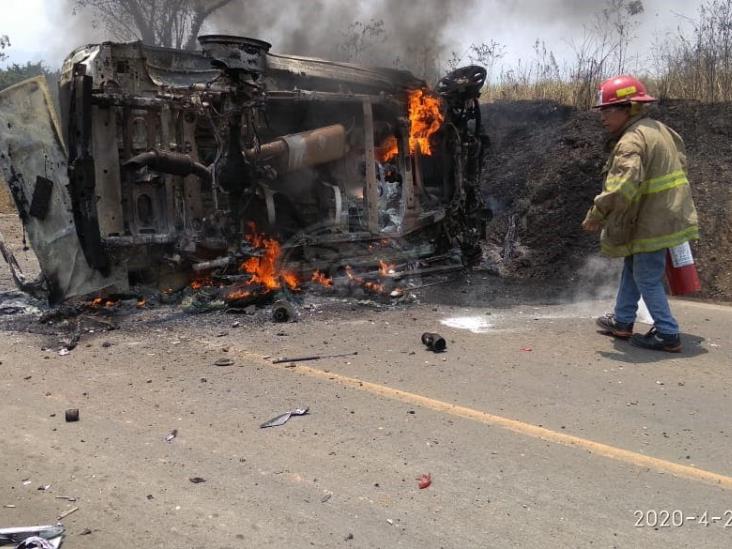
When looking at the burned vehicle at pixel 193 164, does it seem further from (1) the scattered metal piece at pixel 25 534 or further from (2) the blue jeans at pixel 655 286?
(1) the scattered metal piece at pixel 25 534

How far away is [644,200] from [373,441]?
113 inches

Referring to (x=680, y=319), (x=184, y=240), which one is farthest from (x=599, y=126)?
(x=184, y=240)

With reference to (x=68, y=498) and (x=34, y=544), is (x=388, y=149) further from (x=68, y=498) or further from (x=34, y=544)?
(x=34, y=544)

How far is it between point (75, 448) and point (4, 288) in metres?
4.69

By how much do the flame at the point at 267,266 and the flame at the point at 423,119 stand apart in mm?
2252

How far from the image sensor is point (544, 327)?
5594mm

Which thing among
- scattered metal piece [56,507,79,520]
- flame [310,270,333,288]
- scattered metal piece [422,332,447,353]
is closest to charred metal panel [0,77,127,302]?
flame [310,270,333,288]

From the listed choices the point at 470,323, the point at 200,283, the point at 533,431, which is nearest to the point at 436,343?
the point at 470,323

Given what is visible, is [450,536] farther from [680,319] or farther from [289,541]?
[680,319]

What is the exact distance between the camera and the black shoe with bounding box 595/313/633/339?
5.14 meters

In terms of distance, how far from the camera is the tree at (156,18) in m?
16.5

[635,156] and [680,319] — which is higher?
[635,156]

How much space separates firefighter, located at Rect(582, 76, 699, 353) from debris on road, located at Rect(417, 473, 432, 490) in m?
2.64

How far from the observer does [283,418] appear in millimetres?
3672
